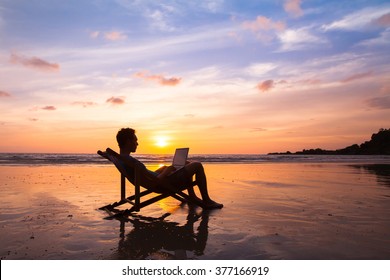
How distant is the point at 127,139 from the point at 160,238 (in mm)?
2670

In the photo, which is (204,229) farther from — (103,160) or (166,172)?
(103,160)

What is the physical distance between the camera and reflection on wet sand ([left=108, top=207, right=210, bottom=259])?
421 cm

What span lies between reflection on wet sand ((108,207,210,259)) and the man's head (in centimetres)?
142

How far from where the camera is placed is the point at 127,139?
698cm

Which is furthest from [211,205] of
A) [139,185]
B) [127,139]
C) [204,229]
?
[127,139]

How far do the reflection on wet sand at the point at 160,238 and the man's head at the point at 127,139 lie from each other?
1.42 meters

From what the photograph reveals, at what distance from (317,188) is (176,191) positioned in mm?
5521

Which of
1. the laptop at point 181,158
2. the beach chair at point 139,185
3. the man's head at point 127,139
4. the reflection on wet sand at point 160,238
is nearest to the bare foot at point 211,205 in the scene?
the beach chair at point 139,185

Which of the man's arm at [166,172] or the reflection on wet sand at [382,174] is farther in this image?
the reflection on wet sand at [382,174]

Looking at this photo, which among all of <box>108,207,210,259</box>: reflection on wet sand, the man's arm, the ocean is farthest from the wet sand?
the ocean

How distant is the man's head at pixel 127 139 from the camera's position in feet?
22.8

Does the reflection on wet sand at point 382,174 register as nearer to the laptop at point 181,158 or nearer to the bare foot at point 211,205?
the bare foot at point 211,205
